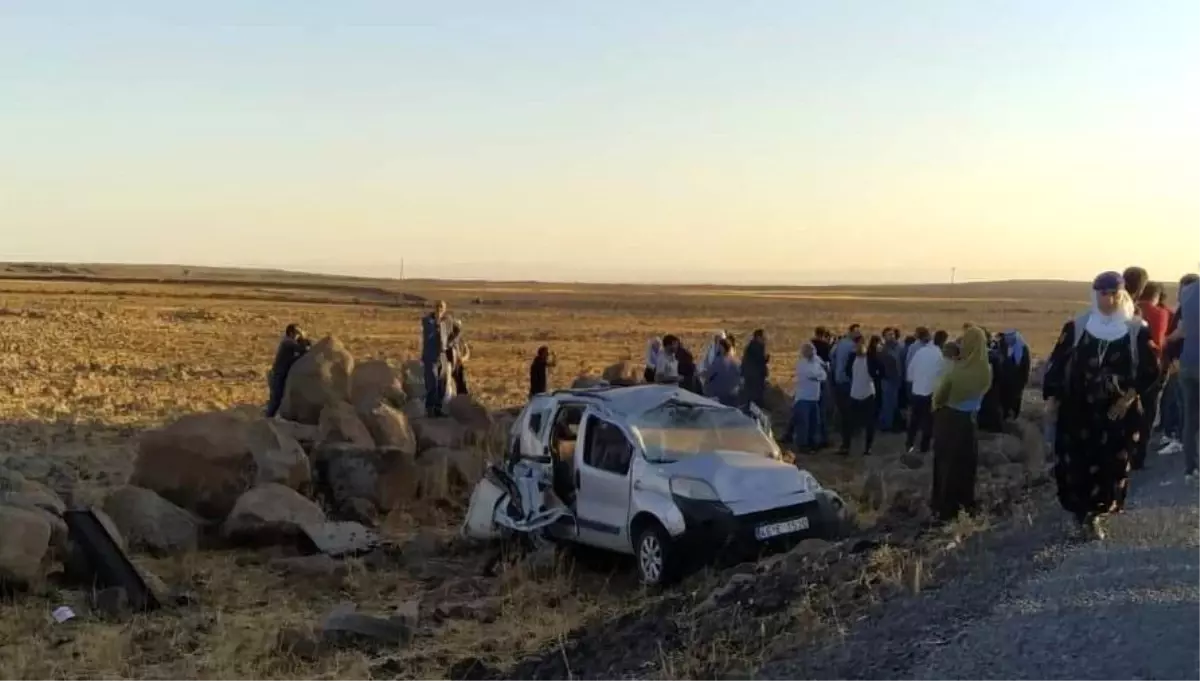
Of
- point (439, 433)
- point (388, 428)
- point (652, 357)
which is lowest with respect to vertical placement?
point (439, 433)

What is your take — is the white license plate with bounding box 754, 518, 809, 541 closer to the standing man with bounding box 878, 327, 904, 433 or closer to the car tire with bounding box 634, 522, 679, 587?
the car tire with bounding box 634, 522, 679, 587

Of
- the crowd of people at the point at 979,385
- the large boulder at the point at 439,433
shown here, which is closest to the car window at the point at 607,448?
the crowd of people at the point at 979,385

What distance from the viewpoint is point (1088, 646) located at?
17.8 ft

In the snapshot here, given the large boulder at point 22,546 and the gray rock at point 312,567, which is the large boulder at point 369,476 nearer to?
the gray rock at point 312,567

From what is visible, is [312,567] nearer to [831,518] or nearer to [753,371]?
[831,518]

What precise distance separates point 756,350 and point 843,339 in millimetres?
1404

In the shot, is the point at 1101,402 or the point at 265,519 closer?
the point at 1101,402

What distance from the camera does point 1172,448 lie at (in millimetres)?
12164

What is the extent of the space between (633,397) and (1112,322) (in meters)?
5.44

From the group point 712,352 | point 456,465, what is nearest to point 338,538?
point 456,465

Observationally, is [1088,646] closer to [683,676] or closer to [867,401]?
[683,676]

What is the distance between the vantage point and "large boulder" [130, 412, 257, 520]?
14.5 meters

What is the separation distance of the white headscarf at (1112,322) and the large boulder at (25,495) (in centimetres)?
980

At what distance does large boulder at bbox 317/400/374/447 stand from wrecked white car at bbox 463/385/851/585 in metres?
4.06
